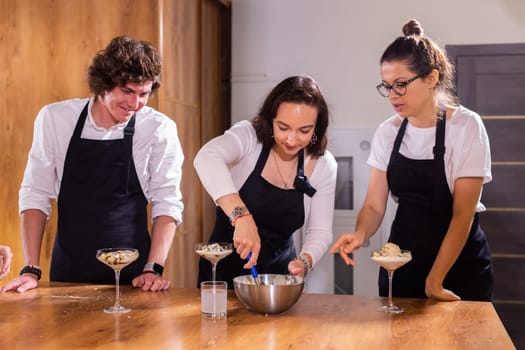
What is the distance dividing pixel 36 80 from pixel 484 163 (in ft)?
9.03

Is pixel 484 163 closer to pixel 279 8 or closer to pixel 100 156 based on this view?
pixel 100 156

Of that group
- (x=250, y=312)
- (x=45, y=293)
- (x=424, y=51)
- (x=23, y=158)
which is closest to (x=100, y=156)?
(x=45, y=293)

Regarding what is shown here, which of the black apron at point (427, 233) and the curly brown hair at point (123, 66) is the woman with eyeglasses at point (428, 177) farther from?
the curly brown hair at point (123, 66)

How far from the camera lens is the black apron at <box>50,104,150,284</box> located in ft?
8.53

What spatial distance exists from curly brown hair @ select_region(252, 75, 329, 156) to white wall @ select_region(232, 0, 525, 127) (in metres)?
2.27

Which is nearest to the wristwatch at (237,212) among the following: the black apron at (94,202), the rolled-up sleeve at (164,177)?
the rolled-up sleeve at (164,177)

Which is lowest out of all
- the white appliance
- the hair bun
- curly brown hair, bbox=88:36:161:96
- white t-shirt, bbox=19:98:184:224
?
the white appliance

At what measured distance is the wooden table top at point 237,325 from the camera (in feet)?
5.63

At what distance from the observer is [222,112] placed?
5.07 m

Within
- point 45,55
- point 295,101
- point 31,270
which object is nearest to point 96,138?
point 31,270

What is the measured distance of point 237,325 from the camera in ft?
6.20

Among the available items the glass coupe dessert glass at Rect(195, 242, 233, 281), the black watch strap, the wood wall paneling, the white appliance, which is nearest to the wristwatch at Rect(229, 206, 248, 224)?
the glass coupe dessert glass at Rect(195, 242, 233, 281)

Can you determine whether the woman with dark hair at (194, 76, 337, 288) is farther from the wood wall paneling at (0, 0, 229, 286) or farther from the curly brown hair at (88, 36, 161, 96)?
the wood wall paneling at (0, 0, 229, 286)

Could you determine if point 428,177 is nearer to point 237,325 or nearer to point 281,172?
point 281,172
